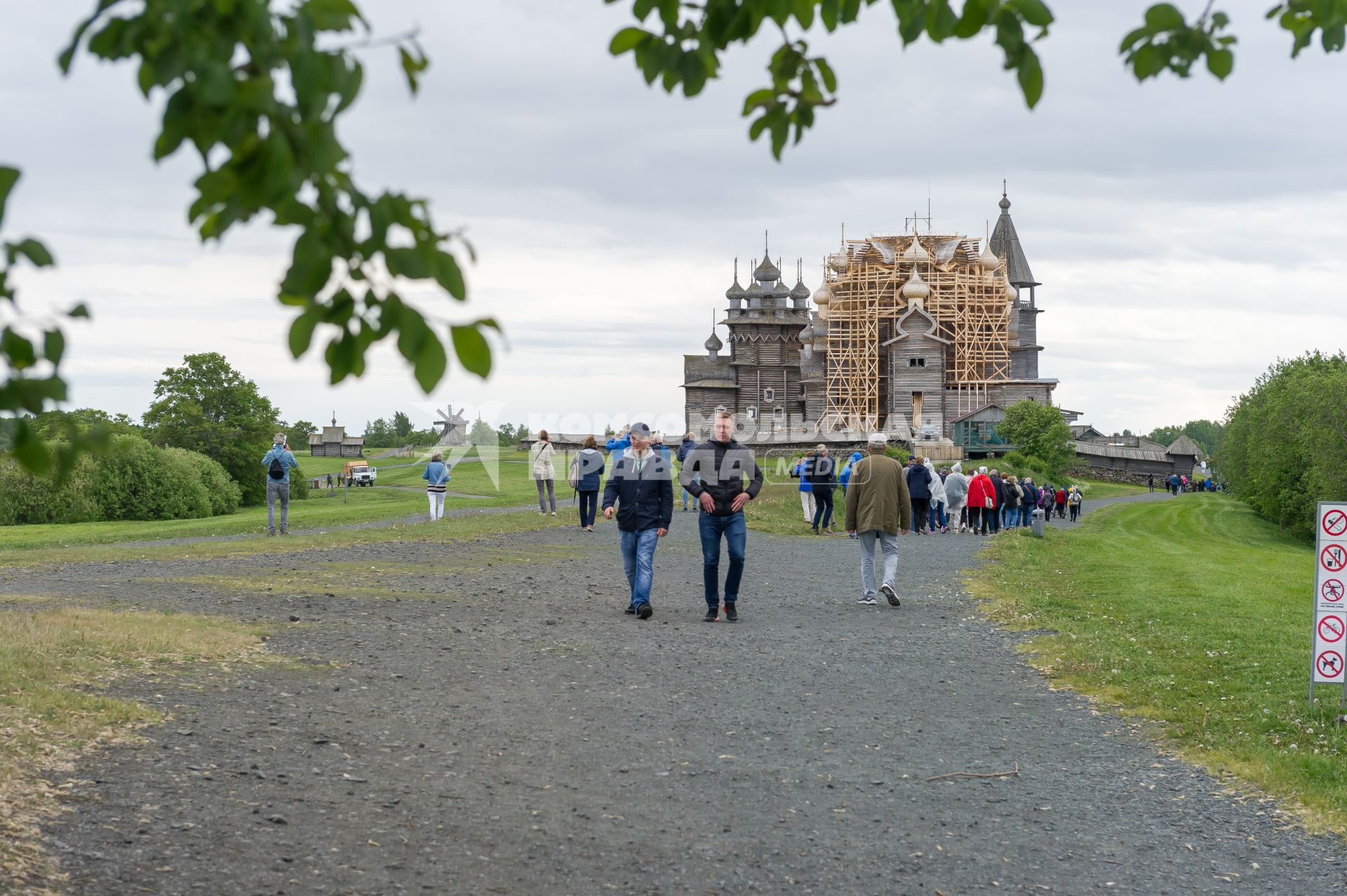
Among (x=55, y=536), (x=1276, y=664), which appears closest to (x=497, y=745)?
(x=1276, y=664)

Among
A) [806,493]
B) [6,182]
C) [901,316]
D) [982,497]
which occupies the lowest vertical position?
[982,497]

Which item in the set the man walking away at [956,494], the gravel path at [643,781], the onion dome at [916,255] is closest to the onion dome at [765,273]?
the onion dome at [916,255]

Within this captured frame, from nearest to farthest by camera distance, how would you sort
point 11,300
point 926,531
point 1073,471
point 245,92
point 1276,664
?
point 245,92, point 11,300, point 1276,664, point 926,531, point 1073,471

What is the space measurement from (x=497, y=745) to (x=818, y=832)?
2.49 m

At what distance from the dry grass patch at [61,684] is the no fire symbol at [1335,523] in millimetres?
8589

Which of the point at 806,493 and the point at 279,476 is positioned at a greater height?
the point at 279,476

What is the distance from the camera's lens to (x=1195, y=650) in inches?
528

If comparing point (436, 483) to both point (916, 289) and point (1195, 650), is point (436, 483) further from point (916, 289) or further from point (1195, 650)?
point (916, 289)

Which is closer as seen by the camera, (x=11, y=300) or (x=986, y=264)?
(x=11, y=300)

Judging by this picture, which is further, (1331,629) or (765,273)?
(765,273)

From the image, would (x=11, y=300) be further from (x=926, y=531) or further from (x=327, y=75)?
(x=926, y=531)

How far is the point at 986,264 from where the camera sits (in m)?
96.8

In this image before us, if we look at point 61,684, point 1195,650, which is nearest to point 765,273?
point 1195,650

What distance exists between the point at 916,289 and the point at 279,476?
70383 millimetres
